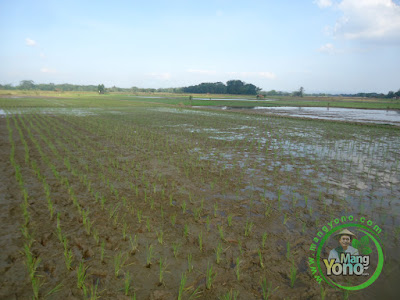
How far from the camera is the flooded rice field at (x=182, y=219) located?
8.11 feet

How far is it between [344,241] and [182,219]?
2.40 meters

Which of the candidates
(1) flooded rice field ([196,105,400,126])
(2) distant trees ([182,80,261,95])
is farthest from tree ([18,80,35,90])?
(1) flooded rice field ([196,105,400,126])

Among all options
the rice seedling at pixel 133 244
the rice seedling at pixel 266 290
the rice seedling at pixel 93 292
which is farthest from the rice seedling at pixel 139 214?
the rice seedling at pixel 266 290

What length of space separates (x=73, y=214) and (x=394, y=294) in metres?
4.42

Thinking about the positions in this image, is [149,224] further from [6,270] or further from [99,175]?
[99,175]

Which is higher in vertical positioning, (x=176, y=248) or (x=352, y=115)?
(x=352, y=115)

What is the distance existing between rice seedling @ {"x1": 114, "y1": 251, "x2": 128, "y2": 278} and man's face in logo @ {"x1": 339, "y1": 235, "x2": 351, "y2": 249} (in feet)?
9.35

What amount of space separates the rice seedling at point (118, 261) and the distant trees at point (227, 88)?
8822 centimetres

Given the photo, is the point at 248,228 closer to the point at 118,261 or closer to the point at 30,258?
the point at 118,261

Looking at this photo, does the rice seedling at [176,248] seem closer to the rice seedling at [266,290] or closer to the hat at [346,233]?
the rice seedling at [266,290]

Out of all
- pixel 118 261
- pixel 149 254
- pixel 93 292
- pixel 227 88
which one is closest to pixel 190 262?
pixel 149 254

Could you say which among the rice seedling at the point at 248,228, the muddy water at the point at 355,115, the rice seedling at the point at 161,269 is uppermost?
the muddy water at the point at 355,115

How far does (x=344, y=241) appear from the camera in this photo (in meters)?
3.20

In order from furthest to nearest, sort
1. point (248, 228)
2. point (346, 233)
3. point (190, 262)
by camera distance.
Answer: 1. point (248, 228)
2. point (346, 233)
3. point (190, 262)
